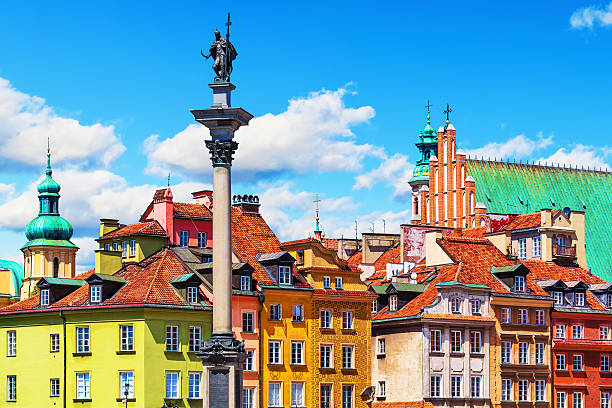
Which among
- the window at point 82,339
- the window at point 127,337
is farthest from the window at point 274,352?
the window at point 82,339

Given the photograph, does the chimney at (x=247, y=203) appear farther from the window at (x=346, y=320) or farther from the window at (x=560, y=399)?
the window at (x=560, y=399)

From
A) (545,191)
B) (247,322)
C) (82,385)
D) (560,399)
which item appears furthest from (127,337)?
(545,191)

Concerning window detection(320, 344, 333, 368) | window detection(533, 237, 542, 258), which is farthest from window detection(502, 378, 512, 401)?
window detection(533, 237, 542, 258)

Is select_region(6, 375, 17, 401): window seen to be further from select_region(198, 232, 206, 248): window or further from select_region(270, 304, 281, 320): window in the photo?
select_region(270, 304, 281, 320): window

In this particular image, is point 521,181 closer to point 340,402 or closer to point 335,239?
point 335,239

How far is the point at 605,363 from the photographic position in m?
108

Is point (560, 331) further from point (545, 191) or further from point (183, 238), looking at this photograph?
point (545, 191)

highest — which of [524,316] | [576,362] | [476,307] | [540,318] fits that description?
[476,307]

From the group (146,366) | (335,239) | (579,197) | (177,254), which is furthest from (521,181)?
(146,366)

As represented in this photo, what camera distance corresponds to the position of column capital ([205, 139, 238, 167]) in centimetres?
6047

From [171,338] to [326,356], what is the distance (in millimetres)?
12148

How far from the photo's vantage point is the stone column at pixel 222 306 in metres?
59.3

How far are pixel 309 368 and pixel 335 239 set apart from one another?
47696 millimetres

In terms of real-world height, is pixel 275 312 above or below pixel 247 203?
below
